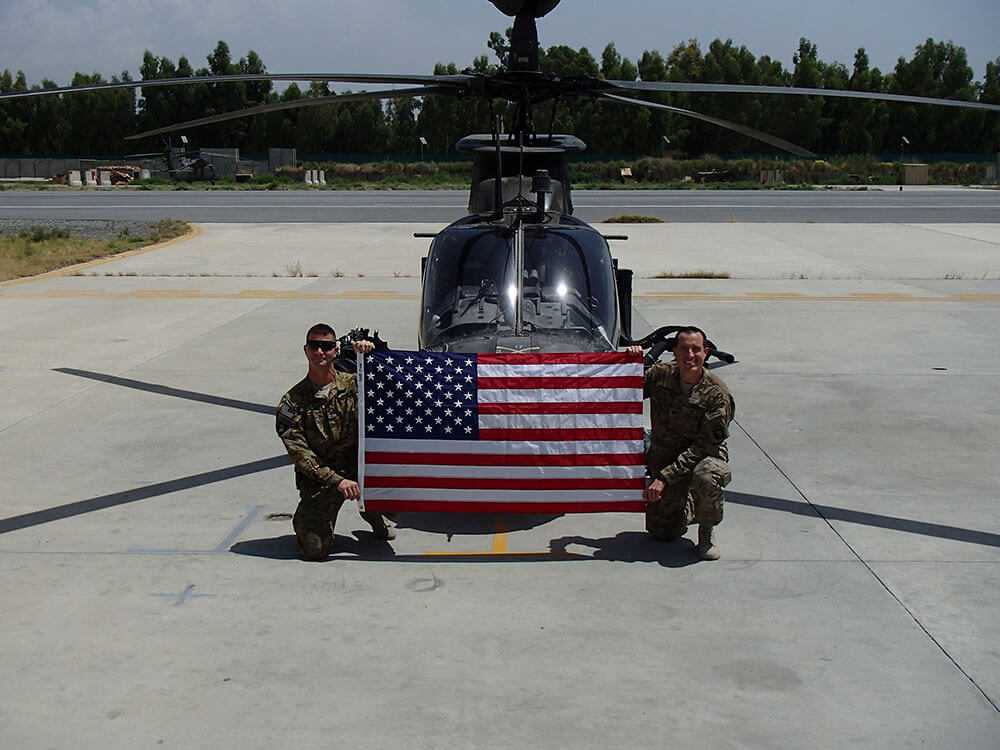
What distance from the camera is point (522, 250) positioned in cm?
812

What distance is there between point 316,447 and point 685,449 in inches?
85.4

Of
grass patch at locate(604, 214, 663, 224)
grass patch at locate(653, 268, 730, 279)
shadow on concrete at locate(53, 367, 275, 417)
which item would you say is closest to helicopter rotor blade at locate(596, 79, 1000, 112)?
shadow on concrete at locate(53, 367, 275, 417)

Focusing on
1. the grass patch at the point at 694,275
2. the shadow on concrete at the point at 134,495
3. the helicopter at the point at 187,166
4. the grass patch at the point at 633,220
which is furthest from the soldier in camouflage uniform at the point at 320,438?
the helicopter at the point at 187,166

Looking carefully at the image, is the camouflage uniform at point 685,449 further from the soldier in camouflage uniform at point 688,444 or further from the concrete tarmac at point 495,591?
the concrete tarmac at point 495,591

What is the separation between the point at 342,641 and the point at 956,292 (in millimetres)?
14819

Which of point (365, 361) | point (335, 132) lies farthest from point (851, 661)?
point (335, 132)

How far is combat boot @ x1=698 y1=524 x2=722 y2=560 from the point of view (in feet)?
20.1

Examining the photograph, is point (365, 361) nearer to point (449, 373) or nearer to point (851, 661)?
point (449, 373)

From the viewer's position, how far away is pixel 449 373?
6387 millimetres

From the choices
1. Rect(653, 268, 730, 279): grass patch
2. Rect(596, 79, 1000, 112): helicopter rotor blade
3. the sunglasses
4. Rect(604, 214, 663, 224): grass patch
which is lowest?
Rect(653, 268, 730, 279): grass patch

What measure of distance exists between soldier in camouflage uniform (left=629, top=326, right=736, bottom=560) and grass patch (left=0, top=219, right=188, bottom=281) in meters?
15.8

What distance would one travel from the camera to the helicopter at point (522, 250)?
7625 millimetres

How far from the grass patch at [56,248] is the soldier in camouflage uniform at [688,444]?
15.8m

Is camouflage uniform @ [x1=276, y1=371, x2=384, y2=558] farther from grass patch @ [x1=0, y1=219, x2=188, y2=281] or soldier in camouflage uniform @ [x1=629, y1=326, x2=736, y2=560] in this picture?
grass patch @ [x1=0, y1=219, x2=188, y2=281]
